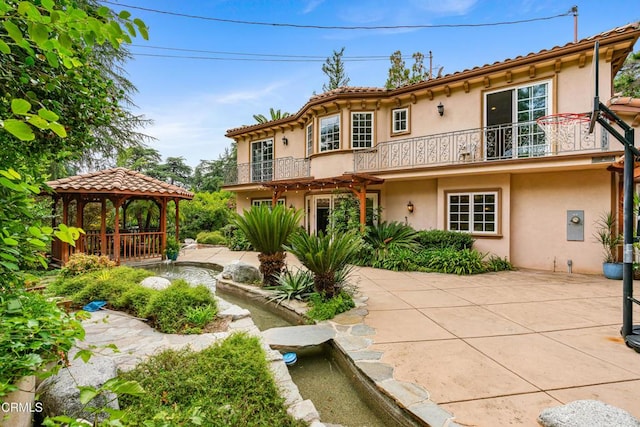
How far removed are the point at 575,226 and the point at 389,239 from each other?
17.6ft

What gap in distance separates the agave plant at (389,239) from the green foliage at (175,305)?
6.45 metres

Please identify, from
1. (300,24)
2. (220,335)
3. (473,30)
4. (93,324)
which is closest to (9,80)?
(220,335)

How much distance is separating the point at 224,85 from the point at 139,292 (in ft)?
42.6

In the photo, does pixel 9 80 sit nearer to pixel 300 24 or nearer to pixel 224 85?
pixel 300 24

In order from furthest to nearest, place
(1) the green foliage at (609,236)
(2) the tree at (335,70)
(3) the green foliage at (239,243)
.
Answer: (2) the tree at (335,70)
(3) the green foliage at (239,243)
(1) the green foliage at (609,236)

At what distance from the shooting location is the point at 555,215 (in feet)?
30.8

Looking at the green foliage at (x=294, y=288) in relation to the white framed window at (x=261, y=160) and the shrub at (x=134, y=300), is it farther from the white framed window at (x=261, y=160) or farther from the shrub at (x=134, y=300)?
the white framed window at (x=261, y=160)

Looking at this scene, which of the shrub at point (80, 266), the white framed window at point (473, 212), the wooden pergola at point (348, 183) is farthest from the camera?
the wooden pergola at point (348, 183)

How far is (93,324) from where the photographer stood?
14.8ft

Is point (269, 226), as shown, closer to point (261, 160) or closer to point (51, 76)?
point (51, 76)

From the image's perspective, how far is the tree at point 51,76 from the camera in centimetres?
106

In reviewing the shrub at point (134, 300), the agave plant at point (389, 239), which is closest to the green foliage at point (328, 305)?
the shrub at point (134, 300)

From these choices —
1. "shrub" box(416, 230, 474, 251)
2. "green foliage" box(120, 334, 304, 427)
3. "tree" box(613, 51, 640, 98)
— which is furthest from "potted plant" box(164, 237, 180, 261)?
"tree" box(613, 51, 640, 98)

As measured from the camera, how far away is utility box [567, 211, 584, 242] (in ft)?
29.5
